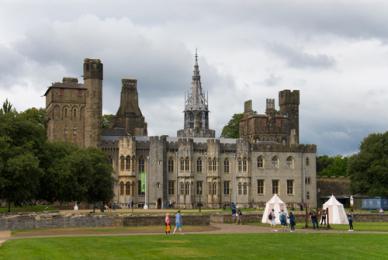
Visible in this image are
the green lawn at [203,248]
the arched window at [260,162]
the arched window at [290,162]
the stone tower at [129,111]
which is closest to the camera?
the green lawn at [203,248]

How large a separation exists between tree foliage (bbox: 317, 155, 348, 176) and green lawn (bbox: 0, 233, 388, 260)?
110987mm

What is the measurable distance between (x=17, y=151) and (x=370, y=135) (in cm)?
5872

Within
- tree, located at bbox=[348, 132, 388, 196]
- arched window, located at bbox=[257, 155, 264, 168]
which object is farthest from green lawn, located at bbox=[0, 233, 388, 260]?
arched window, located at bbox=[257, 155, 264, 168]

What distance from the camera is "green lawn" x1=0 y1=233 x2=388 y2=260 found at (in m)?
A: 28.7

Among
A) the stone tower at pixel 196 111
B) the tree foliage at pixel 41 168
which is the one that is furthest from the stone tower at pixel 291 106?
the tree foliage at pixel 41 168

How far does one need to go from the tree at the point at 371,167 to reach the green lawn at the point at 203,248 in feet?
204

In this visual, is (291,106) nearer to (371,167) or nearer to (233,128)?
(233,128)

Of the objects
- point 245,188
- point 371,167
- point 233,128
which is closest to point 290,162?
point 245,188

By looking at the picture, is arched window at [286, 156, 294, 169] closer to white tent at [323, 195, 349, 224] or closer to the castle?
the castle

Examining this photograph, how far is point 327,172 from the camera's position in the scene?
150 metres

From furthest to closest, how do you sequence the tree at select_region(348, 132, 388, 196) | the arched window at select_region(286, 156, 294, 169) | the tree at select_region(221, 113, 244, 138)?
the tree at select_region(221, 113, 244, 138), the arched window at select_region(286, 156, 294, 169), the tree at select_region(348, 132, 388, 196)

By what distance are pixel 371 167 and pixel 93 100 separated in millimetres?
41611

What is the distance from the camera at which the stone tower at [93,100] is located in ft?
339

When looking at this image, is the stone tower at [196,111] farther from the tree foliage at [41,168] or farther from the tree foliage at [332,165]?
the tree foliage at [41,168]
